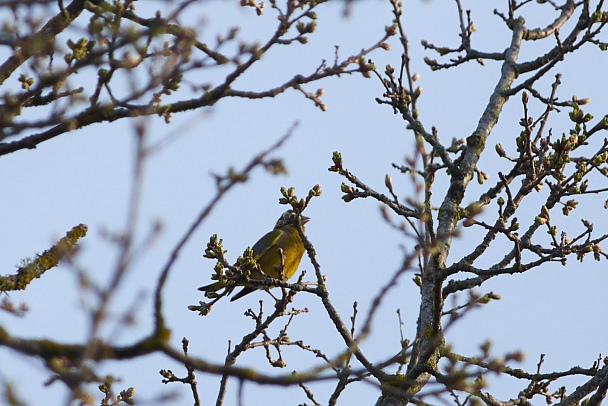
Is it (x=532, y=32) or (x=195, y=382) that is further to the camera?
(x=532, y=32)

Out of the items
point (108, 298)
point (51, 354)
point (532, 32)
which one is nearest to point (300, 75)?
point (51, 354)

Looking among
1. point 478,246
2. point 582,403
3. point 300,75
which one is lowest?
point 582,403

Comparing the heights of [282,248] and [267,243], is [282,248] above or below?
below

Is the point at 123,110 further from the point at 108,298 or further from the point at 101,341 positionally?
the point at 108,298

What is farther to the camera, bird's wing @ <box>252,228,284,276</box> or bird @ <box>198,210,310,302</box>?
bird's wing @ <box>252,228,284,276</box>

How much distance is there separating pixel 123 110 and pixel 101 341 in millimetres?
1742

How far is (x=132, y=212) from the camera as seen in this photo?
1.71 metres

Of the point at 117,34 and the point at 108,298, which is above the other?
the point at 117,34

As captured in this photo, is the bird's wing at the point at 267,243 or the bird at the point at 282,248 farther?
the bird's wing at the point at 267,243

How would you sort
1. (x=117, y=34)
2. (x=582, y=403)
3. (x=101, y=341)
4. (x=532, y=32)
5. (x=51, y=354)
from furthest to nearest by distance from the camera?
1. (x=532, y=32)
2. (x=582, y=403)
3. (x=117, y=34)
4. (x=51, y=354)
5. (x=101, y=341)

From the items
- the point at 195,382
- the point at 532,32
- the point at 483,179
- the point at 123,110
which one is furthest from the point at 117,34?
the point at 532,32

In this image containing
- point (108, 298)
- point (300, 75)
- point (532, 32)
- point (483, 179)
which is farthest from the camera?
point (532, 32)

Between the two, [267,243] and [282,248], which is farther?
[267,243]

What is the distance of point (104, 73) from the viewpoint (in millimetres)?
3383
